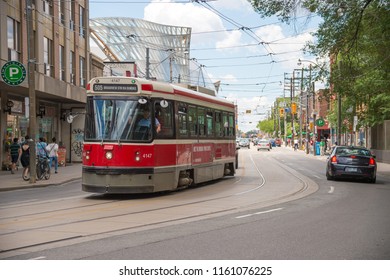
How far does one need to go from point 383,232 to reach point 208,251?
367 centimetres

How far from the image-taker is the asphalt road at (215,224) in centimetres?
723

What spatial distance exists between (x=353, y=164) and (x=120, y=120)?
10.9 meters

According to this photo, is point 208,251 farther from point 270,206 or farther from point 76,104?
point 76,104

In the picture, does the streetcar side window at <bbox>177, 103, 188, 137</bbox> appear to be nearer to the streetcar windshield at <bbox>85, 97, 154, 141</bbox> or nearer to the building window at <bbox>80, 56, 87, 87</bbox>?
the streetcar windshield at <bbox>85, 97, 154, 141</bbox>

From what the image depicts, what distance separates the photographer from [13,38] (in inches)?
981

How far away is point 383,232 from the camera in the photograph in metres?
9.12

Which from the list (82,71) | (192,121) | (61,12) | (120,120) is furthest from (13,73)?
(82,71)

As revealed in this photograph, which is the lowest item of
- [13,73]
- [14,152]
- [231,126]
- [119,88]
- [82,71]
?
[14,152]

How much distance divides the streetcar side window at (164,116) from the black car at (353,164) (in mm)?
8969

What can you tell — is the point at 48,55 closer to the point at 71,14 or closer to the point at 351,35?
the point at 71,14

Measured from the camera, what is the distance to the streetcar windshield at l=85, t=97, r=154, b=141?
13.5m

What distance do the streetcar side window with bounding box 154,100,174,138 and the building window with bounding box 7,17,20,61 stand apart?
41.9 feet

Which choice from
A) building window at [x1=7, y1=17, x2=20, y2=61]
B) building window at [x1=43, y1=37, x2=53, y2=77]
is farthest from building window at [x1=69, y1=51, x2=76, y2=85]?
building window at [x1=7, y1=17, x2=20, y2=61]
